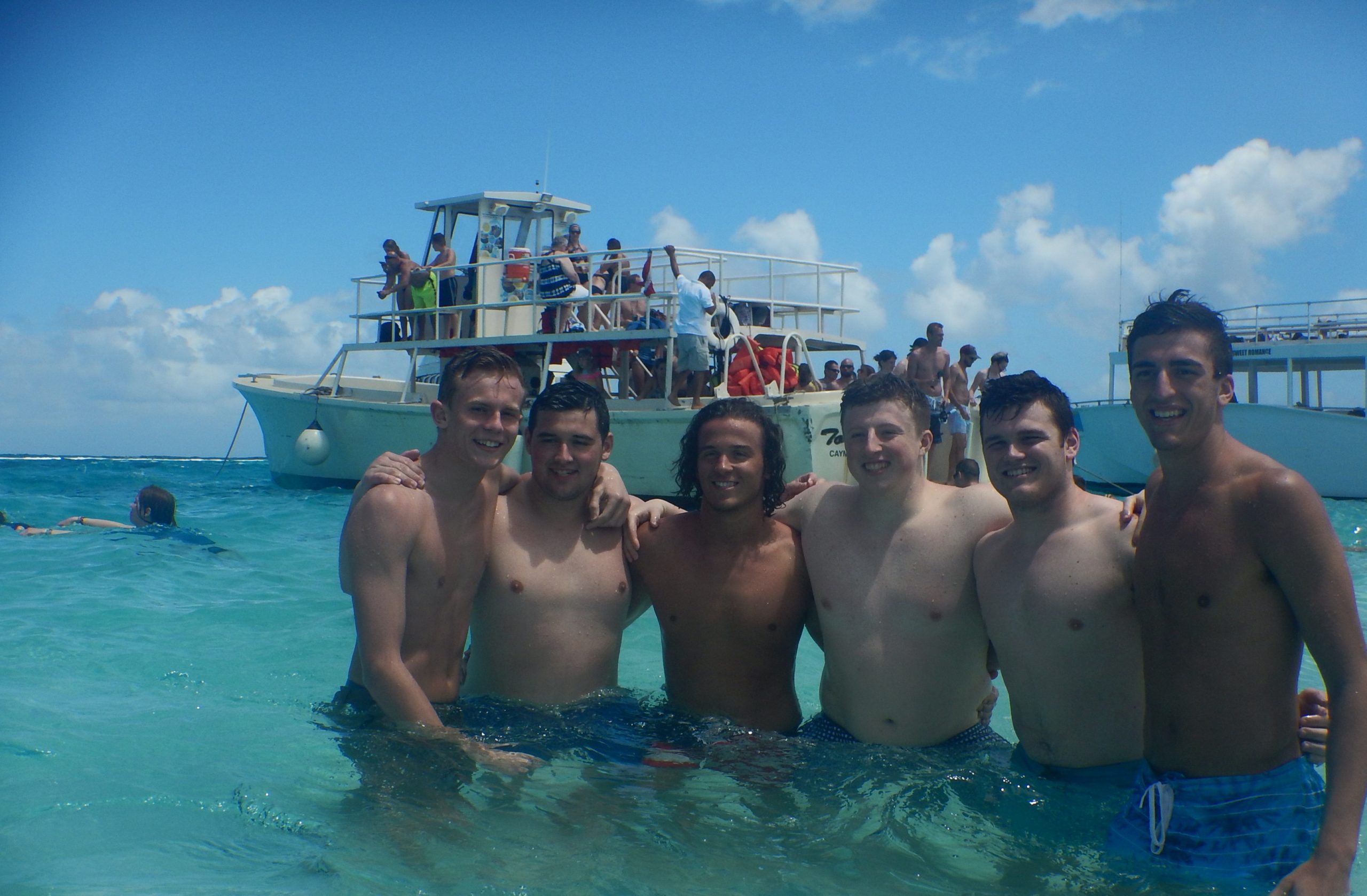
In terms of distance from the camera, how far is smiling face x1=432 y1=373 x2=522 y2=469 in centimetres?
330

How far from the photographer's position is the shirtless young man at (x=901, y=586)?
3.19m

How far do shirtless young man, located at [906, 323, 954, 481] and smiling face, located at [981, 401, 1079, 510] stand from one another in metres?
9.33

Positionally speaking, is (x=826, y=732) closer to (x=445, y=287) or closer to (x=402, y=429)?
(x=402, y=429)

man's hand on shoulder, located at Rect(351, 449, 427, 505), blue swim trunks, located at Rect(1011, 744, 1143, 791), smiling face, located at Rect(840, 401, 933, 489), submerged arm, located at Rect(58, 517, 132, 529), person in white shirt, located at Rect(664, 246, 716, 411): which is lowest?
submerged arm, located at Rect(58, 517, 132, 529)

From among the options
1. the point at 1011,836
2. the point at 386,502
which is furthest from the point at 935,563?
the point at 386,502

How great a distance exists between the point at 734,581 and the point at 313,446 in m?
13.1

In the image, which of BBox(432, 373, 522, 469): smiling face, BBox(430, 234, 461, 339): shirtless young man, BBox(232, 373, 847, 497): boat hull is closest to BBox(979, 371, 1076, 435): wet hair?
BBox(432, 373, 522, 469): smiling face

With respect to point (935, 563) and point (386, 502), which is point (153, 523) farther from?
point (935, 563)

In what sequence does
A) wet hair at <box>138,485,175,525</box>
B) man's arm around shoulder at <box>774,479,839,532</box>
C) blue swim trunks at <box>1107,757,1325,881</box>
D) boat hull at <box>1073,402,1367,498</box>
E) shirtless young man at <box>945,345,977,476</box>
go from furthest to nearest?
boat hull at <box>1073,402,1367,498</box>, shirtless young man at <box>945,345,977,476</box>, wet hair at <box>138,485,175,525</box>, man's arm around shoulder at <box>774,479,839,532</box>, blue swim trunks at <box>1107,757,1325,881</box>

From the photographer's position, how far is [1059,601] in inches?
111

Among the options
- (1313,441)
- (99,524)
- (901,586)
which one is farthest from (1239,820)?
(1313,441)

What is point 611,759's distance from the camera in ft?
11.5

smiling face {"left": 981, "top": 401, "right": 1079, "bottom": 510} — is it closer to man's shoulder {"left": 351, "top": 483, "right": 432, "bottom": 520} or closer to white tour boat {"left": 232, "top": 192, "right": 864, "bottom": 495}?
man's shoulder {"left": 351, "top": 483, "right": 432, "bottom": 520}

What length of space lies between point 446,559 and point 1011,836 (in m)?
2.05
